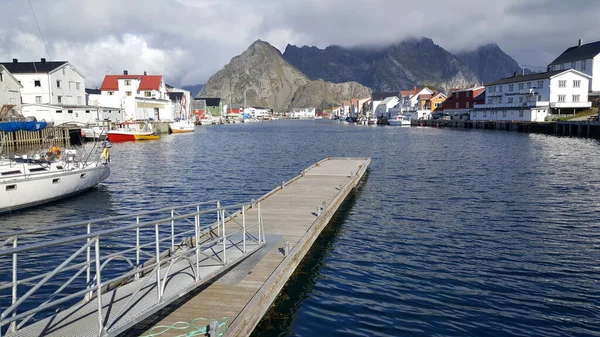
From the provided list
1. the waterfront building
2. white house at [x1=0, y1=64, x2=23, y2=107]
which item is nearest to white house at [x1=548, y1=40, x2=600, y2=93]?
the waterfront building

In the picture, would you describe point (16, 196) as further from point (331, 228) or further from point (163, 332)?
point (163, 332)

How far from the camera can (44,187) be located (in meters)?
25.7

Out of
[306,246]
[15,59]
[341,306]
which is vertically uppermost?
[15,59]

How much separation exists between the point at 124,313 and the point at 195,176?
98.7 ft

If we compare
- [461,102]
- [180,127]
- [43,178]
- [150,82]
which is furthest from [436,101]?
[43,178]

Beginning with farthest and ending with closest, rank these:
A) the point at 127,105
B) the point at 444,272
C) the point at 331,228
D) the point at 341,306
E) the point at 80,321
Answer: the point at 127,105 → the point at 331,228 → the point at 444,272 → the point at 341,306 → the point at 80,321

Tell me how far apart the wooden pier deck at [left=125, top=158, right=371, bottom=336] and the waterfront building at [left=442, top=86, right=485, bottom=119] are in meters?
130

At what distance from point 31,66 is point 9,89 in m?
11.5

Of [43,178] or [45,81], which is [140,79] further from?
[43,178]

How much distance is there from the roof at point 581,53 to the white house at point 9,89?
131228 millimetres

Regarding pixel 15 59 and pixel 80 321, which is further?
pixel 15 59

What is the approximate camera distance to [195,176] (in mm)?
38094

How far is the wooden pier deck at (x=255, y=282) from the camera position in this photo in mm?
9211

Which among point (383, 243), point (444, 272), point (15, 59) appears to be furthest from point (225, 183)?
point (15, 59)
